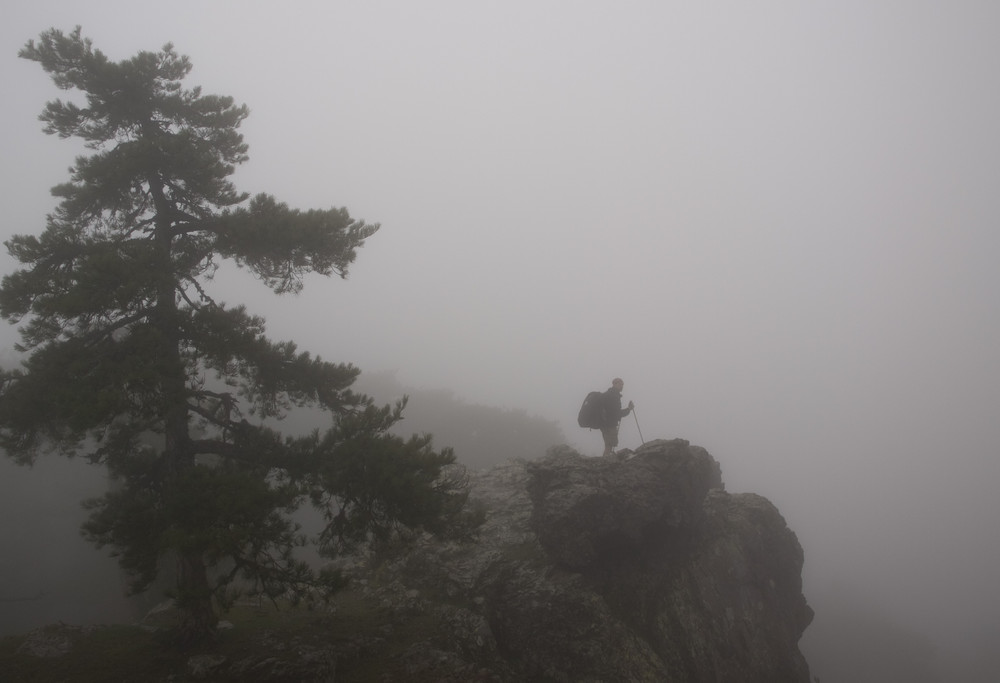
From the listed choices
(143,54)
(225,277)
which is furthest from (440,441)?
(225,277)

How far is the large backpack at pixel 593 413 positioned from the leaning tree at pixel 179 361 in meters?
8.07

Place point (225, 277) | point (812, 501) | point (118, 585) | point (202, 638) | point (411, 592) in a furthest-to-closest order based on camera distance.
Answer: point (812, 501) < point (225, 277) < point (118, 585) < point (411, 592) < point (202, 638)

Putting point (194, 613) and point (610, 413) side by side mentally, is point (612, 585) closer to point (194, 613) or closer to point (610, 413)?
point (610, 413)

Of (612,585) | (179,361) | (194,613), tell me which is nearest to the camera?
(179,361)

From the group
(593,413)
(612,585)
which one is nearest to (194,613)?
(612,585)

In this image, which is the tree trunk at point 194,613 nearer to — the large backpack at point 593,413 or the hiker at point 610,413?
the large backpack at point 593,413

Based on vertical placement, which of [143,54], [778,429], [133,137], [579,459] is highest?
[143,54]

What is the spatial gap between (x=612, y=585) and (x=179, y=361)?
11.3 metres

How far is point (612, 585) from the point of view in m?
12.1

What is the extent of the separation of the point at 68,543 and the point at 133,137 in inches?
819

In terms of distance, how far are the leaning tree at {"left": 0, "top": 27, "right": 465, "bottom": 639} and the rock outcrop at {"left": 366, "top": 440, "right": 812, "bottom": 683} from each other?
380 centimetres

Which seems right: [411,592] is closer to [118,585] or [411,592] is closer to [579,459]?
[579,459]

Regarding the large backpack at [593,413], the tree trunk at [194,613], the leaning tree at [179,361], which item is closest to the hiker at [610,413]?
the large backpack at [593,413]

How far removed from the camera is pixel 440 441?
31.1 metres
